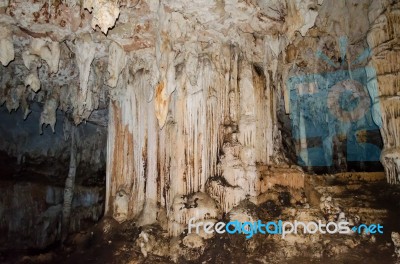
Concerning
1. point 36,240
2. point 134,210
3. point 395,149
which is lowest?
point 36,240

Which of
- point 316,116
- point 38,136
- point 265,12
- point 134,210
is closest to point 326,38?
point 265,12

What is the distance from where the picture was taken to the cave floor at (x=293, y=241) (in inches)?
255

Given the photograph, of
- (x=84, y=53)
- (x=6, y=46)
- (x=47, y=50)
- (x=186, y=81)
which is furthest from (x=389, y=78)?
(x=6, y=46)

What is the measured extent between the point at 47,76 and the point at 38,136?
5741 mm

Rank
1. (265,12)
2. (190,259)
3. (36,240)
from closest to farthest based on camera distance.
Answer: (190,259) → (265,12) → (36,240)

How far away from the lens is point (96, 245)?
8.27 metres

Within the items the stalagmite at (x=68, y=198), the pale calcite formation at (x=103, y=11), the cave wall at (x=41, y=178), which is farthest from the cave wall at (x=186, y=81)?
the cave wall at (x=41, y=178)

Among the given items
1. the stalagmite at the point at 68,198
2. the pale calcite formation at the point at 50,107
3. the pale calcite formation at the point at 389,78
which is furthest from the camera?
the stalagmite at the point at 68,198

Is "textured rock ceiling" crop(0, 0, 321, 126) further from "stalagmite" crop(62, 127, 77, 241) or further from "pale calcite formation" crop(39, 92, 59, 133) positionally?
"stalagmite" crop(62, 127, 77, 241)

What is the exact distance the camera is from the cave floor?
6.49m

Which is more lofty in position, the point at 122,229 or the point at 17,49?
the point at 17,49

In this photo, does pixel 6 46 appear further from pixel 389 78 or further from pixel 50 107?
pixel 389 78

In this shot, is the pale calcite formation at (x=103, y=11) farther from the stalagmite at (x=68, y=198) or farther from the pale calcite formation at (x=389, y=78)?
the stalagmite at (x=68, y=198)

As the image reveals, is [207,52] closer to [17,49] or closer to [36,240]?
[17,49]
